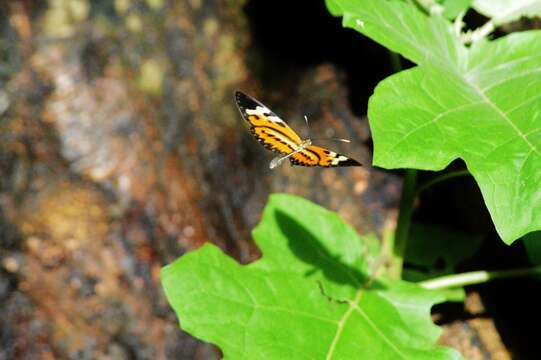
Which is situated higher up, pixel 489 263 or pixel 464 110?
pixel 464 110

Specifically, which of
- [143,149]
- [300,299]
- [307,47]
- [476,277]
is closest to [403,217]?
[476,277]

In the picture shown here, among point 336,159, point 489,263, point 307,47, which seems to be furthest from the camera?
point 307,47

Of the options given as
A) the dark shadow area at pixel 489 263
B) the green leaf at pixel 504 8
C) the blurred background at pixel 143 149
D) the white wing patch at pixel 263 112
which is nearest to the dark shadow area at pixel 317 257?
the dark shadow area at pixel 489 263

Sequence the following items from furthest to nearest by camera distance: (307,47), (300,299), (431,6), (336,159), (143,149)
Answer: (143,149)
(307,47)
(431,6)
(300,299)
(336,159)

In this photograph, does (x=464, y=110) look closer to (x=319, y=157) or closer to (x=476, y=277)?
(x=319, y=157)

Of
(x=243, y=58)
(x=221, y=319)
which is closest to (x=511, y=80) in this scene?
(x=221, y=319)

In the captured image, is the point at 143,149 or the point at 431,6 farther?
the point at 143,149

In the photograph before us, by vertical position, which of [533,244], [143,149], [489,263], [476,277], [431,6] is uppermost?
[431,6]
